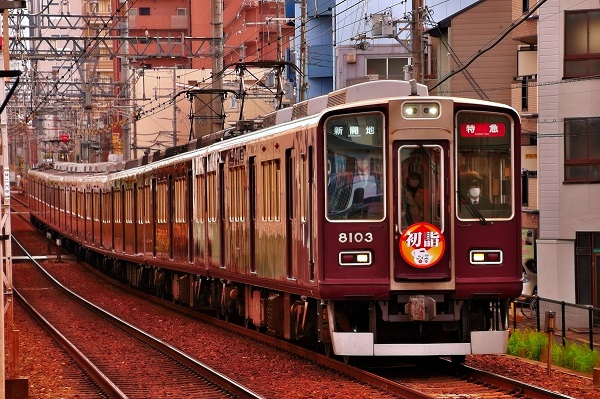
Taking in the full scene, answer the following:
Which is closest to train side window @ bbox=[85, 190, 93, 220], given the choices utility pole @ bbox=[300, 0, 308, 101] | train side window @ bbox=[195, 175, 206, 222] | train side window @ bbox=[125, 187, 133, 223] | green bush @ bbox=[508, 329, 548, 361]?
train side window @ bbox=[125, 187, 133, 223]

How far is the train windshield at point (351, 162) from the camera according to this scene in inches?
464

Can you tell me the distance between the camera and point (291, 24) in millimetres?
53562

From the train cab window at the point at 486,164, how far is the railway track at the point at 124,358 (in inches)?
110

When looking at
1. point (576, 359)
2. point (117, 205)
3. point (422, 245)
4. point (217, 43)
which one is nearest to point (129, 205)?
point (117, 205)

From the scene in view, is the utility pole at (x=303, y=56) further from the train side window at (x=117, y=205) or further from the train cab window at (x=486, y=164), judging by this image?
the train cab window at (x=486, y=164)

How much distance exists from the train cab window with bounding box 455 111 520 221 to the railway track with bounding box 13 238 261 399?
9.13 feet

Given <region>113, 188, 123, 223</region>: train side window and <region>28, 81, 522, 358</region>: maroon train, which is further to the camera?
<region>113, 188, 123, 223</region>: train side window

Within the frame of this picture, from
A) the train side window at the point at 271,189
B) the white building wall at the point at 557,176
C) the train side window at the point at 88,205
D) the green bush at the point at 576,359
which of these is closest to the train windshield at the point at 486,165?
the train side window at the point at 271,189

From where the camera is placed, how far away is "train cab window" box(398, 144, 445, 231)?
11727 millimetres

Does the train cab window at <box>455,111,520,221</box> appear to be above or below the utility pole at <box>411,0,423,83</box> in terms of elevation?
below

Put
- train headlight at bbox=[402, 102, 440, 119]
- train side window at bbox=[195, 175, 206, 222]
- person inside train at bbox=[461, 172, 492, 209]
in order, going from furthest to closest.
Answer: train side window at bbox=[195, 175, 206, 222]
person inside train at bbox=[461, 172, 492, 209]
train headlight at bbox=[402, 102, 440, 119]

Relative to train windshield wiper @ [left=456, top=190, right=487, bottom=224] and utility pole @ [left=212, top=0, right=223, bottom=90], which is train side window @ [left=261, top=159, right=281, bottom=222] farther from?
utility pole @ [left=212, top=0, right=223, bottom=90]

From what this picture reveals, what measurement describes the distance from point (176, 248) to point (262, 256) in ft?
22.5

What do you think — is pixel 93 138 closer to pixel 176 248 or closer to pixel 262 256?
pixel 176 248
